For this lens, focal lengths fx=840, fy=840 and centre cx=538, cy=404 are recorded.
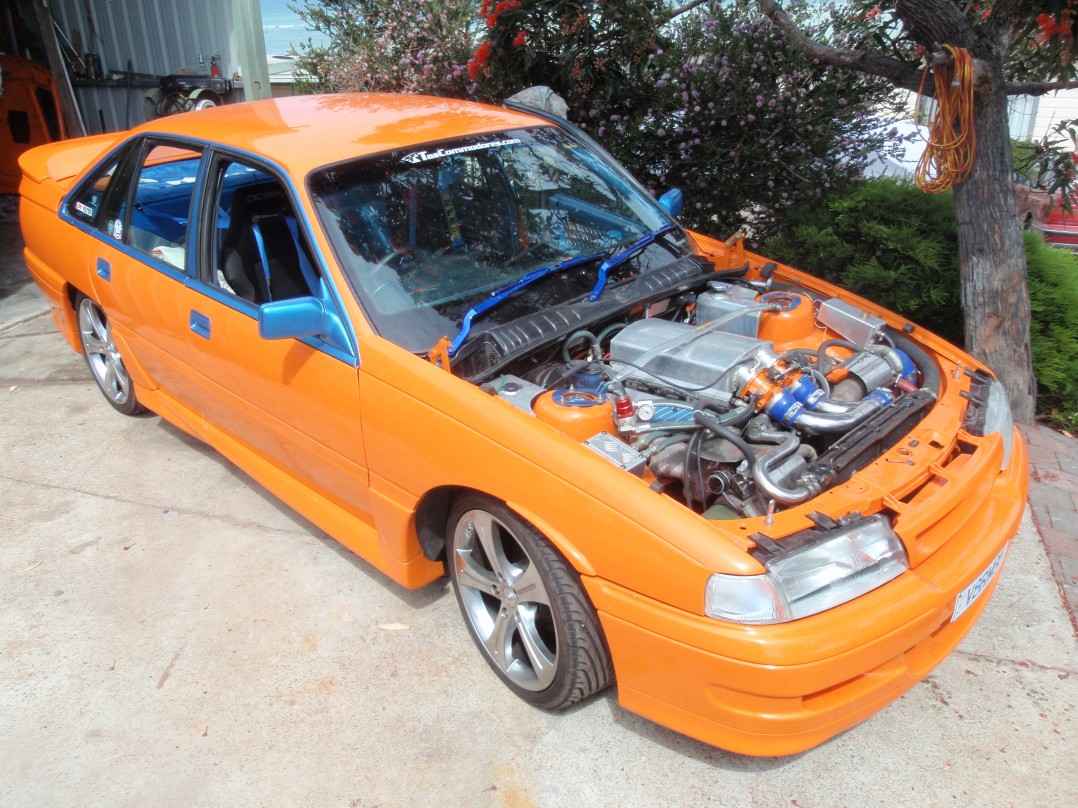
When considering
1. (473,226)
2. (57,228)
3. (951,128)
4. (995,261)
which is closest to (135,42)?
(57,228)

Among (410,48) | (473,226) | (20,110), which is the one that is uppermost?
(410,48)

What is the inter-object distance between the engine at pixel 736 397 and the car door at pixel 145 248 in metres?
1.71

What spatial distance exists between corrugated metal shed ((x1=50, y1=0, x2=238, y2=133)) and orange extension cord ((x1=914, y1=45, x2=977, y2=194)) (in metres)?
9.65

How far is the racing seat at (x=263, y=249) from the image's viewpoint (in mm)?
3312

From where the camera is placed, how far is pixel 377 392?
2.58 meters

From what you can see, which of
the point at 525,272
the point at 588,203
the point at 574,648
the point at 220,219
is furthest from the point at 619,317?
the point at 220,219

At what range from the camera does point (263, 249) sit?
3432mm

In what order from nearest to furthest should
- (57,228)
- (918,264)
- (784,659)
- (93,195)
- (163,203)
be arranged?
(784,659), (163,203), (93,195), (57,228), (918,264)

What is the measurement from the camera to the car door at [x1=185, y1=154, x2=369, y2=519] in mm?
2768

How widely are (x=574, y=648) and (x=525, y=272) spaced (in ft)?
4.51

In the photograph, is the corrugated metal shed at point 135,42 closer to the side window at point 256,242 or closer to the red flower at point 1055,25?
the side window at point 256,242

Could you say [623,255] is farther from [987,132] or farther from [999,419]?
[987,132]

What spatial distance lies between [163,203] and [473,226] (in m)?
1.75

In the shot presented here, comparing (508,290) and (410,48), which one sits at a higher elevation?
(410,48)
